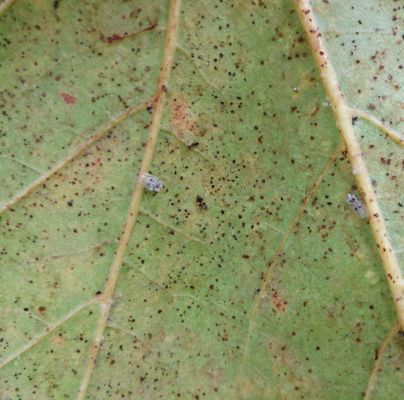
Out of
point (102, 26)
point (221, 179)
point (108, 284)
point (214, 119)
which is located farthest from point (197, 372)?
point (102, 26)

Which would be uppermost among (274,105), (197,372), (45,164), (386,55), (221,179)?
(386,55)

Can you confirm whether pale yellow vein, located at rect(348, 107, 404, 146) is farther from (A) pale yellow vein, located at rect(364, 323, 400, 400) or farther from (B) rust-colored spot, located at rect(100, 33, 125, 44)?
(B) rust-colored spot, located at rect(100, 33, 125, 44)

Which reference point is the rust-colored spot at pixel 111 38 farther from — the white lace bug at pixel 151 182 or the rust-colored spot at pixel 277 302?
the rust-colored spot at pixel 277 302

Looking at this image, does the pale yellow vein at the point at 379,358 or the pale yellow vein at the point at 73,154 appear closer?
the pale yellow vein at the point at 73,154

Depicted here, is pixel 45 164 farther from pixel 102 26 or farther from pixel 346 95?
pixel 346 95

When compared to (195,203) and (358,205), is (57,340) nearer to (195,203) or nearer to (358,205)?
(195,203)

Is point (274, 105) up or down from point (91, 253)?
up

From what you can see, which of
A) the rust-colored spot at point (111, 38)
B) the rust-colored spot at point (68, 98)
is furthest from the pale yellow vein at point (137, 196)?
the rust-colored spot at point (68, 98)

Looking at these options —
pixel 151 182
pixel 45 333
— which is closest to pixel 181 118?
pixel 151 182
